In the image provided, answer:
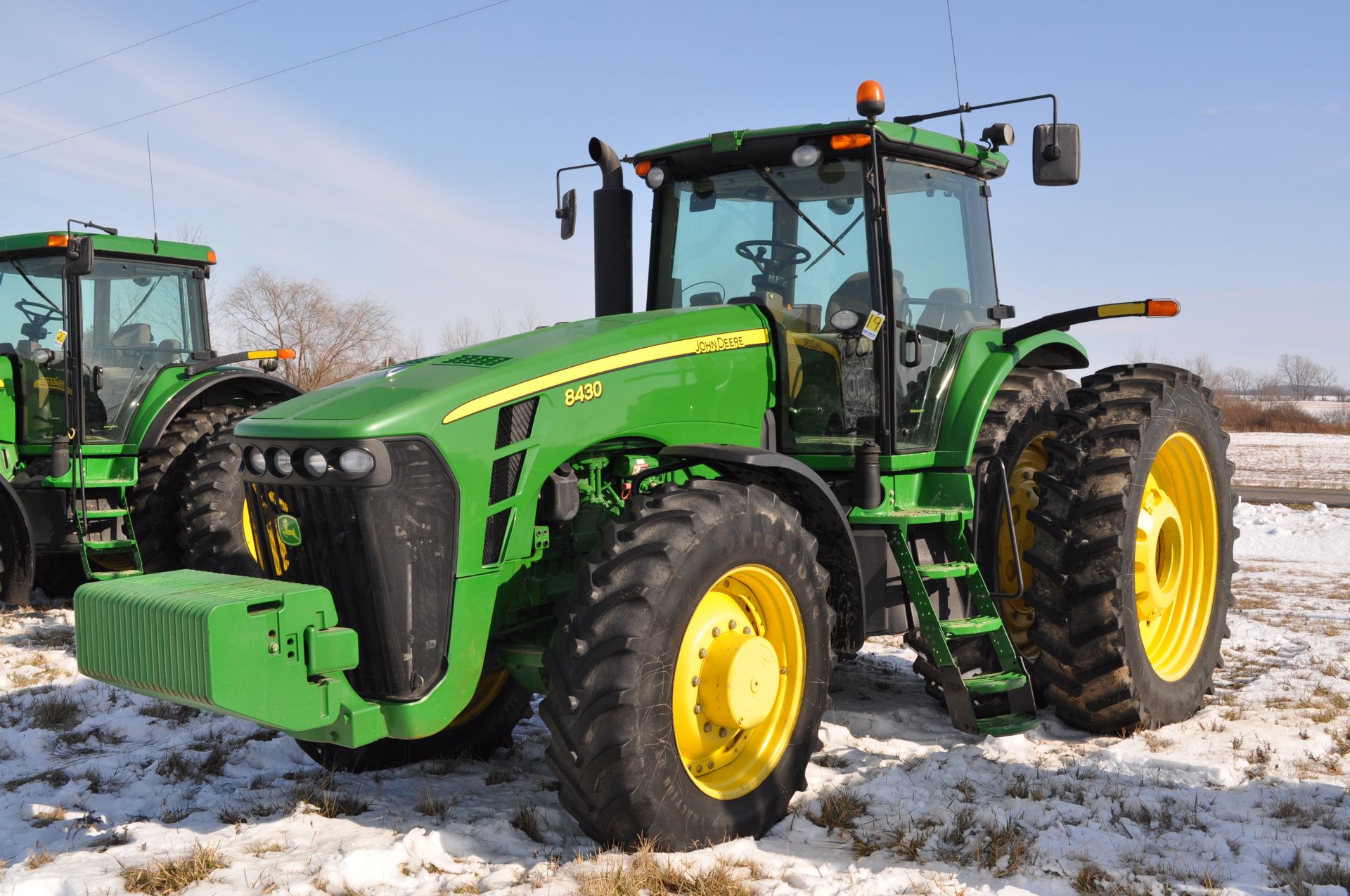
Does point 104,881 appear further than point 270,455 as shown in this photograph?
No

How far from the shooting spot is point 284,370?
29.2m

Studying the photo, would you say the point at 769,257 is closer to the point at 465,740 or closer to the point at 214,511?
the point at 465,740

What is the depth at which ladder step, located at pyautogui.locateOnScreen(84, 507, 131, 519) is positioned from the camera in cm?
802

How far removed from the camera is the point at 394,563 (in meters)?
3.39

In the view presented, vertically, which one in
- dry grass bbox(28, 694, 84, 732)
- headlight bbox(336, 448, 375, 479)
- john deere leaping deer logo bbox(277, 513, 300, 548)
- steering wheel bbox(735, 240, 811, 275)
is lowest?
dry grass bbox(28, 694, 84, 732)

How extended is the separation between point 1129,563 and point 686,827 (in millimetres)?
2347

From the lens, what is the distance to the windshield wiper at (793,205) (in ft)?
15.6

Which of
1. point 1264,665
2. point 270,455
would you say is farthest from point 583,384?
point 1264,665

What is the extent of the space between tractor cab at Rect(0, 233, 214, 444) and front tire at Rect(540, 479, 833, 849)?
631 centimetres

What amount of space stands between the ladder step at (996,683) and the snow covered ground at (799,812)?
0.90ft

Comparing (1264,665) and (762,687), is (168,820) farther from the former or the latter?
(1264,665)

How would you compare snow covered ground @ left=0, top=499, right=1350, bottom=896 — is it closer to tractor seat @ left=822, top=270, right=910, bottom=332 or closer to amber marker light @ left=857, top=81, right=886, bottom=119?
tractor seat @ left=822, top=270, right=910, bottom=332

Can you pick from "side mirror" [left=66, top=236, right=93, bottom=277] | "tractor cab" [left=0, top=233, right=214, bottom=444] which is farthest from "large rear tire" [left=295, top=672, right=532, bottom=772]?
"tractor cab" [left=0, top=233, right=214, bottom=444]

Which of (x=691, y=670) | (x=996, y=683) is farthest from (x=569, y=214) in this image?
(x=996, y=683)
